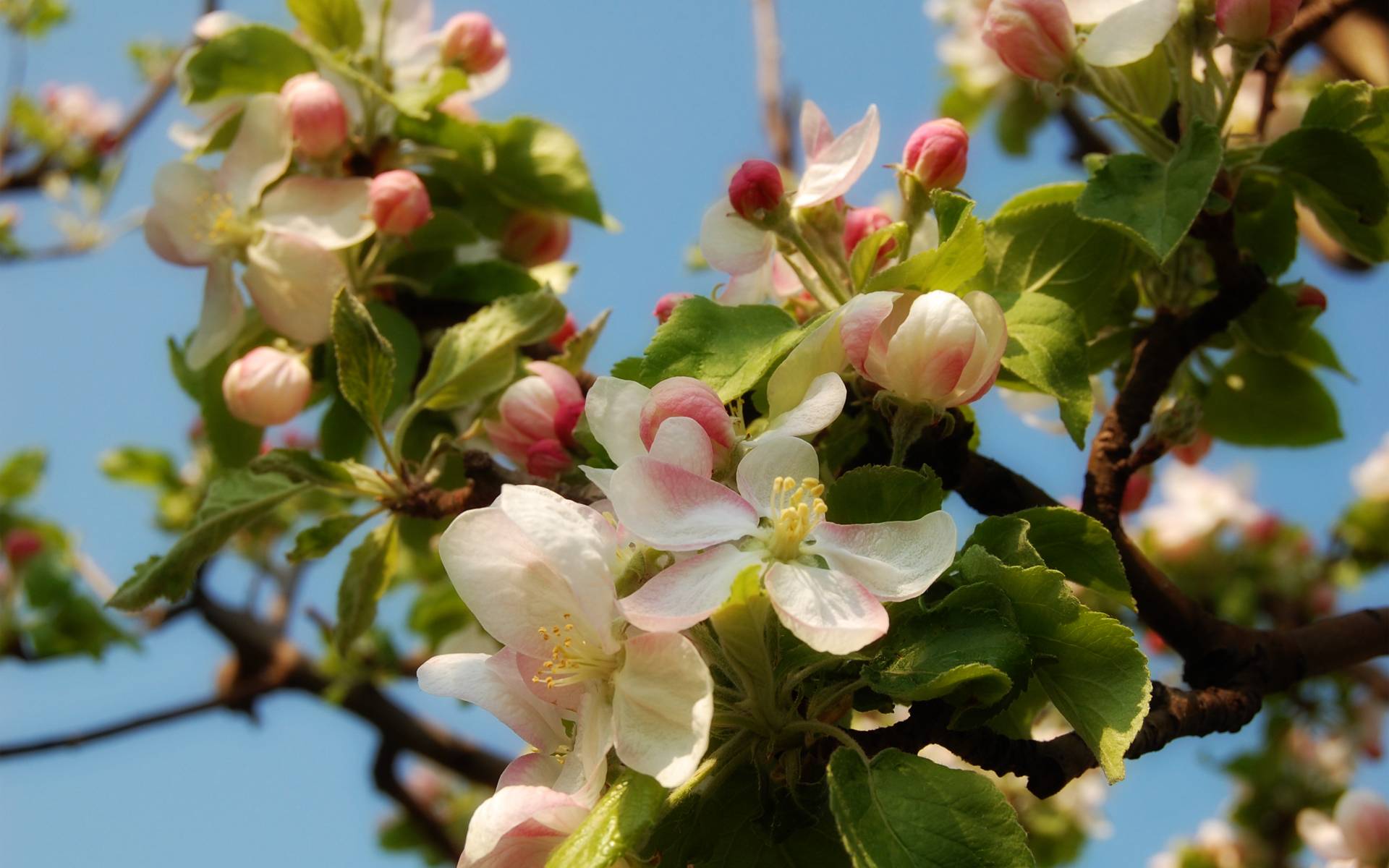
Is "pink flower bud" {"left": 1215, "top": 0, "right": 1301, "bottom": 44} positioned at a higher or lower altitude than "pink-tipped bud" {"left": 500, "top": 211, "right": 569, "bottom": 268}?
higher

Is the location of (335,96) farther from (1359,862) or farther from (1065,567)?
(1359,862)

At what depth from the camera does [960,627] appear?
716 mm

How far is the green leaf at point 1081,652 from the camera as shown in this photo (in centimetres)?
71

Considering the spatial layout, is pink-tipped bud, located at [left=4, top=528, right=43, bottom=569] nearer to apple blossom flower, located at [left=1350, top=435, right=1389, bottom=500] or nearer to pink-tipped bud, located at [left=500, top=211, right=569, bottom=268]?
pink-tipped bud, located at [left=500, top=211, right=569, bottom=268]

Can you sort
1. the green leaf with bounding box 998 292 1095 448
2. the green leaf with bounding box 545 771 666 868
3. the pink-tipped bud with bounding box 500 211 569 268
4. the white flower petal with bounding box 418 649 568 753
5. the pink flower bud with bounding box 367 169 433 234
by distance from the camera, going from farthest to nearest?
the pink-tipped bud with bounding box 500 211 569 268
the pink flower bud with bounding box 367 169 433 234
the green leaf with bounding box 998 292 1095 448
the white flower petal with bounding box 418 649 568 753
the green leaf with bounding box 545 771 666 868

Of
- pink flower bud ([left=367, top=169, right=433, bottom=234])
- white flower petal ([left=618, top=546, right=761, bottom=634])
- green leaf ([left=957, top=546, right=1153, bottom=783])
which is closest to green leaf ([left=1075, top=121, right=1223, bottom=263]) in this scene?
green leaf ([left=957, top=546, right=1153, bottom=783])

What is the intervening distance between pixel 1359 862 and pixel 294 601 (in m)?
2.24

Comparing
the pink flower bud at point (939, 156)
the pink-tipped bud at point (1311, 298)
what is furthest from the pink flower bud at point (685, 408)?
the pink-tipped bud at point (1311, 298)

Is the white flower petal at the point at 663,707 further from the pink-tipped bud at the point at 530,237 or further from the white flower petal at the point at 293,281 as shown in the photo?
the pink-tipped bud at the point at 530,237

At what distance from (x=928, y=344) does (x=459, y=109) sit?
0.93 metres

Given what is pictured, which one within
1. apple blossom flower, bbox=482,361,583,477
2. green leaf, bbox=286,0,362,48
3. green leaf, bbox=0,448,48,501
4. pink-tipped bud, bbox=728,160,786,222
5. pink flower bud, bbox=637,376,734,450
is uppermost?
pink-tipped bud, bbox=728,160,786,222

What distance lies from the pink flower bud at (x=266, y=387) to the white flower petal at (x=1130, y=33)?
81 centimetres

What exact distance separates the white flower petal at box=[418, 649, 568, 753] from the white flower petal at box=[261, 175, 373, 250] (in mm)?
651

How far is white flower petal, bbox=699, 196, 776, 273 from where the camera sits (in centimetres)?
105
